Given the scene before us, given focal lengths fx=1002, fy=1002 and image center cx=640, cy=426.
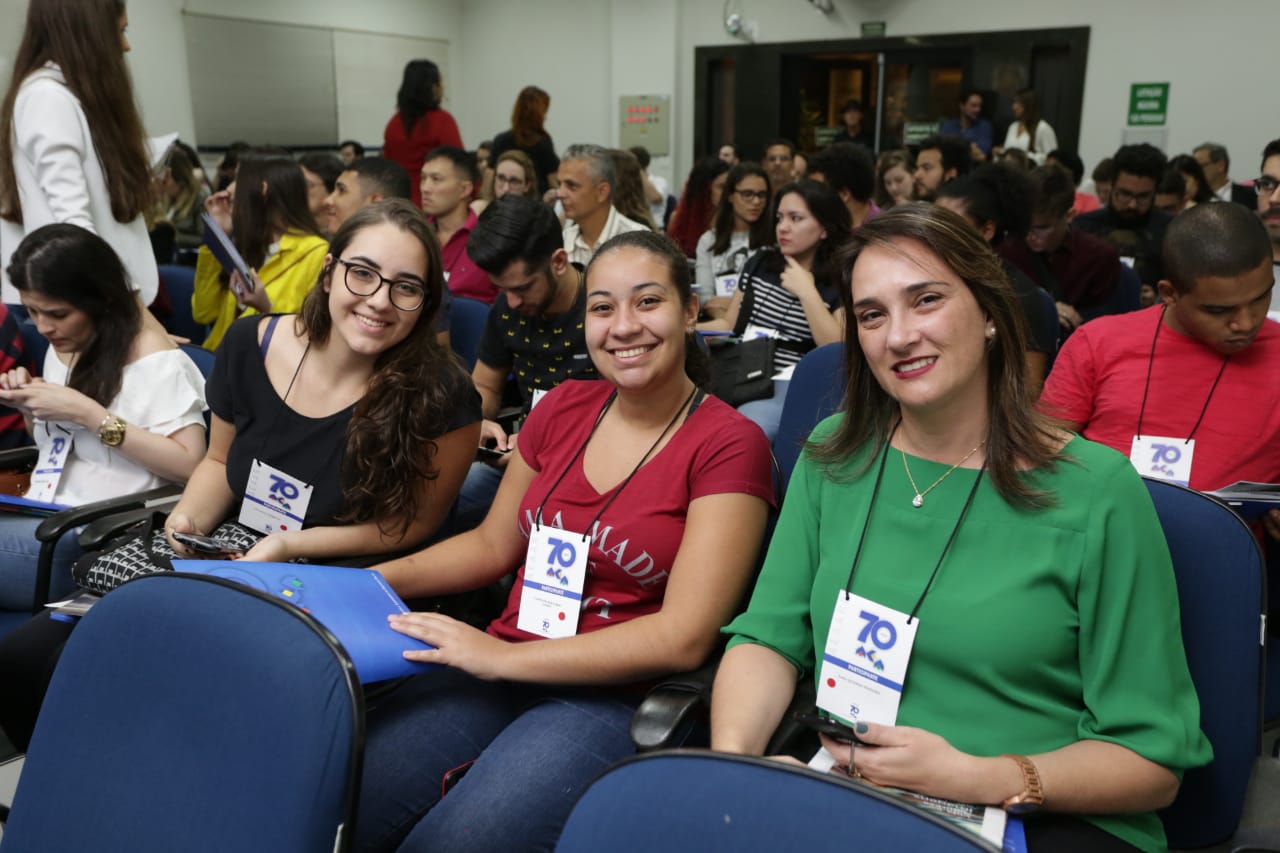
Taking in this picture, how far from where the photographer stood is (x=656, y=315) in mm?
1743

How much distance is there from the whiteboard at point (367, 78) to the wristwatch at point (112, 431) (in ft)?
29.0

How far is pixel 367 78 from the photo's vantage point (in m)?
10.5

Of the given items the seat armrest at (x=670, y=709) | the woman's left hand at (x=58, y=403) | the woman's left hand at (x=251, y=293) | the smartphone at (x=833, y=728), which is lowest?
the seat armrest at (x=670, y=709)

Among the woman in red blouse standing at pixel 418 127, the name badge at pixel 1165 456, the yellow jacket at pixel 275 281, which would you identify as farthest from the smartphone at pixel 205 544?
the woman in red blouse standing at pixel 418 127

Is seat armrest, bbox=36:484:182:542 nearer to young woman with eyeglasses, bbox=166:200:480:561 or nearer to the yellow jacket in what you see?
young woman with eyeglasses, bbox=166:200:480:561

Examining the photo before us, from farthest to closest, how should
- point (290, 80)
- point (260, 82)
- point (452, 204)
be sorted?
point (290, 80)
point (260, 82)
point (452, 204)

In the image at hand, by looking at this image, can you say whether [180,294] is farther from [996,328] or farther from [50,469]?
[996,328]

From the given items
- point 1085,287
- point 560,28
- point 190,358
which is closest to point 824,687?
point 190,358

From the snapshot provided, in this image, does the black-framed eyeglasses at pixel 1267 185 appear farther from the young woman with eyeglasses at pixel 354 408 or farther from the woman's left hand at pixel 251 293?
the woman's left hand at pixel 251 293

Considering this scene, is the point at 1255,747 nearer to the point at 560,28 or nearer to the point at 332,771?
the point at 332,771

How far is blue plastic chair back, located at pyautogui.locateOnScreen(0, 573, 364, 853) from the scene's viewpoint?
100cm

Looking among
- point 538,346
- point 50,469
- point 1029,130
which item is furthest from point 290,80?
point 50,469

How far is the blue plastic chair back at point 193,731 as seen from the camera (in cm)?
100

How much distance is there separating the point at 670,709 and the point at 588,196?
10.8 feet
